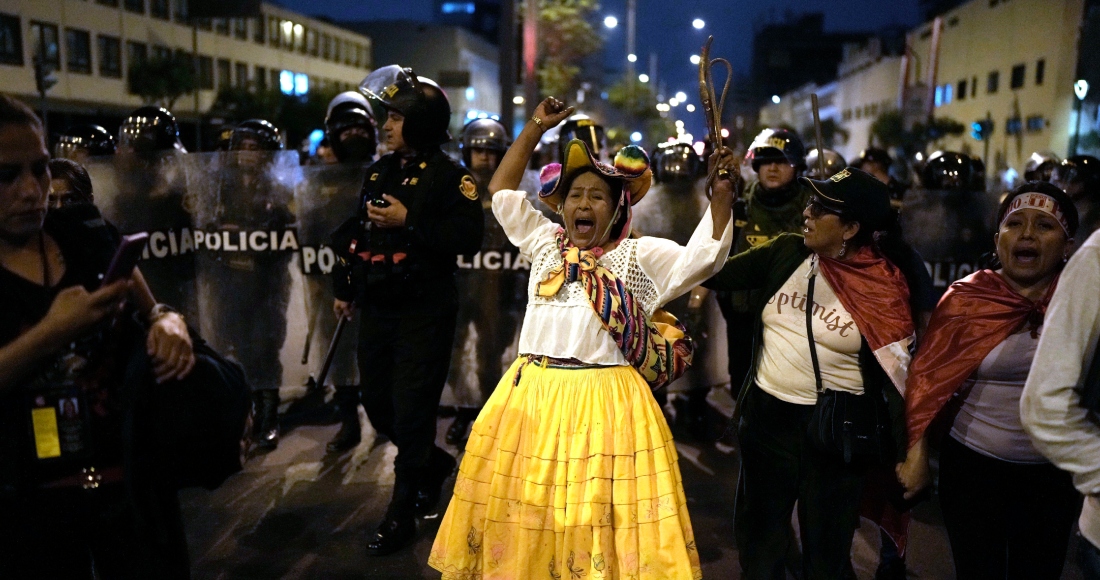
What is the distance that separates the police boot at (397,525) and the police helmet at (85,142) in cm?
377

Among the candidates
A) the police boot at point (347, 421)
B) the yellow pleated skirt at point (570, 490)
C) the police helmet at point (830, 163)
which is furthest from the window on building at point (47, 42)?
the yellow pleated skirt at point (570, 490)

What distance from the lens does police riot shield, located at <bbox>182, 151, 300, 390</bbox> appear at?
6.51 metres

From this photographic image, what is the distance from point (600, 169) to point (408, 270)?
1533mm

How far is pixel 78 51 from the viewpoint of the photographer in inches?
1473

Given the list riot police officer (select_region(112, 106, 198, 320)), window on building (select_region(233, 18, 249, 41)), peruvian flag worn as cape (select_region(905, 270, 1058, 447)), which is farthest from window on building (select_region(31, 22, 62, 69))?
peruvian flag worn as cape (select_region(905, 270, 1058, 447))

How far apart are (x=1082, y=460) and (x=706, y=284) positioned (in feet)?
6.14

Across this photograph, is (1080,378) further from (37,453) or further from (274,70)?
(274,70)

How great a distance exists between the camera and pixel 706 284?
3.90 metres

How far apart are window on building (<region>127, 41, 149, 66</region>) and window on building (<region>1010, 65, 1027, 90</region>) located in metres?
39.1

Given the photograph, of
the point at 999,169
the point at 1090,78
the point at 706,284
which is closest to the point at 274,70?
the point at 999,169

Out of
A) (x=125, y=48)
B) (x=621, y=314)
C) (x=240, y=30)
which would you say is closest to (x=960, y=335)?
(x=621, y=314)

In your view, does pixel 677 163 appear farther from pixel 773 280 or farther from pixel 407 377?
pixel 773 280

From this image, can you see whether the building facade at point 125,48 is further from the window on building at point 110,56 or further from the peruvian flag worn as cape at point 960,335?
the peruvian flag worn as cape at point 960,335

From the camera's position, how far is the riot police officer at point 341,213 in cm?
648
